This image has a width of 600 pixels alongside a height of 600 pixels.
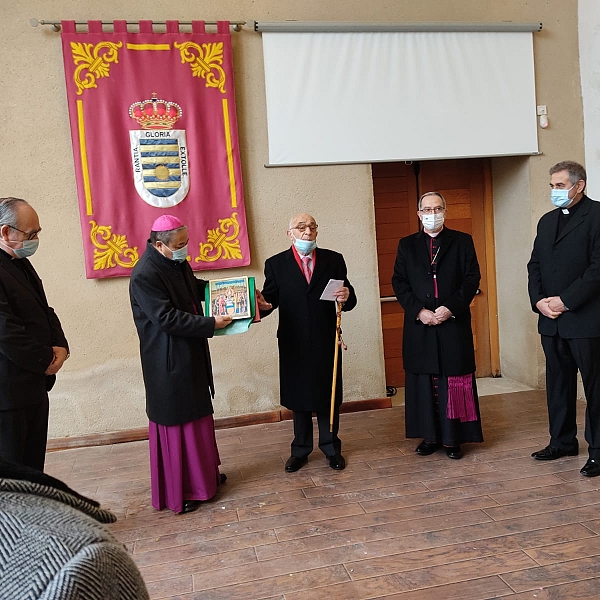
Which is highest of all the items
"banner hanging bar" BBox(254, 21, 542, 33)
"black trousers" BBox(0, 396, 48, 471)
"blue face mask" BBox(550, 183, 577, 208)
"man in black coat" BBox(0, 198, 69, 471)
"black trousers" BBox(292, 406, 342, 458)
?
"banner hanging bar" BBox(254, 21, 542, 33)

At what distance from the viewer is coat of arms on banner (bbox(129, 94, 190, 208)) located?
429cm

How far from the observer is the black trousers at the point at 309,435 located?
358 cm

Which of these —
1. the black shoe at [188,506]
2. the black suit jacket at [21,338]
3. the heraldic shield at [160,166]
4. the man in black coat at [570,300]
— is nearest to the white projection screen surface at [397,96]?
the heraldic shield at [160,166]

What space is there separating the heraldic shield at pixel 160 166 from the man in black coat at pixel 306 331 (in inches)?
48.6

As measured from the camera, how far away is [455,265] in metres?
3.66

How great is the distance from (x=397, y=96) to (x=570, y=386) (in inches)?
103

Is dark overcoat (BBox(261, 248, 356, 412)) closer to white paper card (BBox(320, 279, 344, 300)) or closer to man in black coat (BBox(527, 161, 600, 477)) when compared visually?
white paper card (BBox(320, 279, 344, 300))

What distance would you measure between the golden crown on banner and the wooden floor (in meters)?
2.44

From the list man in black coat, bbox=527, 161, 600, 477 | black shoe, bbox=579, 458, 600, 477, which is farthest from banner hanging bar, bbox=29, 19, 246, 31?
black shoe, bbox=579, 458, 600, 477

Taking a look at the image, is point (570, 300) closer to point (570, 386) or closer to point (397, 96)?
point (570, 386)

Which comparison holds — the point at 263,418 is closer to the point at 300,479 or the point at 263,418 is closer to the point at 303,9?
the point at 300,479

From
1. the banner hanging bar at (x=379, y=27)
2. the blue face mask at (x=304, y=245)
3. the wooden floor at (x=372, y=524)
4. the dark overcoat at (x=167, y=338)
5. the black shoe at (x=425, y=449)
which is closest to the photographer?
the wooden floor at (x=372, y=524)

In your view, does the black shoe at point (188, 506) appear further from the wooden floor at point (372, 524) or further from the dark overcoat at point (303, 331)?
the dark overcoat at point (303, 331)

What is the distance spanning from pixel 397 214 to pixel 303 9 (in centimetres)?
193
